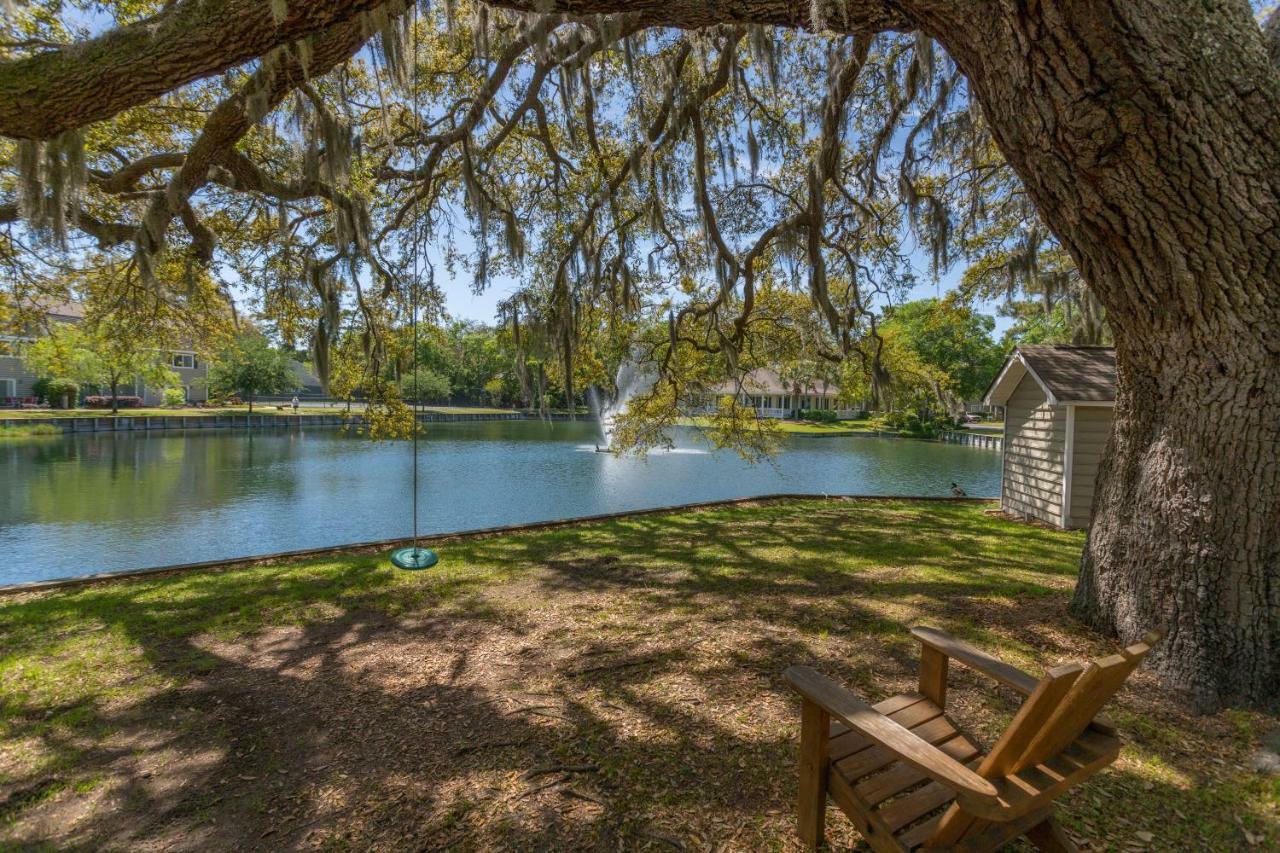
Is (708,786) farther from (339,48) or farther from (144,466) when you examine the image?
(144,466)

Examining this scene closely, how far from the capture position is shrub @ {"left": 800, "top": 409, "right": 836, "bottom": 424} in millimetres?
39153

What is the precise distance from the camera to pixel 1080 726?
1344mm

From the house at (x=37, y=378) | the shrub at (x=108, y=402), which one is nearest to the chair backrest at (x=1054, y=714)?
the house at (x=37, y=378)

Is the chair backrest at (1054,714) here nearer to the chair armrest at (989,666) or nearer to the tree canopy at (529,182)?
the chair armrest at (989,666)

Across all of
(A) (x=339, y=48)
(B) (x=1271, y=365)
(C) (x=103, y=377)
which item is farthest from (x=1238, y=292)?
(C) (x=103, y=377)

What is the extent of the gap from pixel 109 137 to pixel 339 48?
17.0 feet

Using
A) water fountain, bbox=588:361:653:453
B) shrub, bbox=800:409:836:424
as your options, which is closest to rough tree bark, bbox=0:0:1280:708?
water fountain, bbox=588:361:653:453

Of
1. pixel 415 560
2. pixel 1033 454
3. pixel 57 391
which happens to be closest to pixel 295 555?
pixel 415 560

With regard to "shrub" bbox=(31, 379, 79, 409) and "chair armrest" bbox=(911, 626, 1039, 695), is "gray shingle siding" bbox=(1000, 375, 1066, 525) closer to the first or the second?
"chair armrest" bbox=(911, 626, 1039, 695)

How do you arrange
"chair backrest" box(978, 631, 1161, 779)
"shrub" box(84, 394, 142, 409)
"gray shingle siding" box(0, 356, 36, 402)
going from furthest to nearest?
1. "shrub" box(84, 394, 142, 409)
2. "gray shingle siding" box(0, 356, 36, 402)
3. "chair backrest" box(978, 631, 1161, 779)

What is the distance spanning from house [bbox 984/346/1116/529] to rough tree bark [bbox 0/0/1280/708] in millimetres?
4740

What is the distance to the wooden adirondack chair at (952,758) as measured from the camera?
4.06 feet

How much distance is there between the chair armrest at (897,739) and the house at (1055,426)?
257 inches

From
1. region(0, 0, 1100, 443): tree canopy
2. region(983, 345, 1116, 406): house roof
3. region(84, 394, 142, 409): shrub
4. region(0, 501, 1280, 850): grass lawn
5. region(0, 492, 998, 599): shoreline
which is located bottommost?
region(0, 492, 998, 599): shoreline
